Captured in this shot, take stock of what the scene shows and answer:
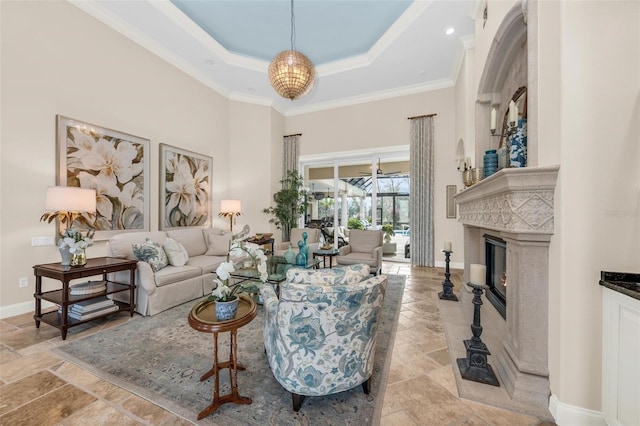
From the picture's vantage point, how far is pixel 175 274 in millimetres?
3369

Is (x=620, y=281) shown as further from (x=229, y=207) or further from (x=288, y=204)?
(x=288, y=204)

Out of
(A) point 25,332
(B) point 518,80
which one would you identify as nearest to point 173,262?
(A) point 25,332

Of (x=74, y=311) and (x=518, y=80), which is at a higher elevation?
(x=518, y=80)

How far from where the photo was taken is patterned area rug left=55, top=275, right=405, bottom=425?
1580 mm

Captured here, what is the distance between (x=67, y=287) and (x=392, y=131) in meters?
6.38

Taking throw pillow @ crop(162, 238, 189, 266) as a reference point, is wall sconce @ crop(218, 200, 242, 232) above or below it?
above

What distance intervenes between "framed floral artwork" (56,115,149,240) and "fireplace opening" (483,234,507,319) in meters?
5.24

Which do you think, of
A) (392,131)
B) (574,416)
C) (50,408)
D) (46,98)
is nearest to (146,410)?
(50,408)

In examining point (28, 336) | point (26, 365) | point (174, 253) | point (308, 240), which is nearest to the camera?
point (26, 365)

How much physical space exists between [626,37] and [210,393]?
3320mm

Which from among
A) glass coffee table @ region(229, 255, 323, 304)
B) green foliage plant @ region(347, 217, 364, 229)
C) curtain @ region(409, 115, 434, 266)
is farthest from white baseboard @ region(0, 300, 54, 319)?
curtain @ region(409, 115, 434, 266)

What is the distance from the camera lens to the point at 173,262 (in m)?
3.61

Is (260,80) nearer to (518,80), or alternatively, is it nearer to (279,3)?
(279,3)

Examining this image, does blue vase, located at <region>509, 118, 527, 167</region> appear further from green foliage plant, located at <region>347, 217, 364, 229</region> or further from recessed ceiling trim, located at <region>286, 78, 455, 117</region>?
green foliage plant, located at <region>347, 217, 364, 229</region>
